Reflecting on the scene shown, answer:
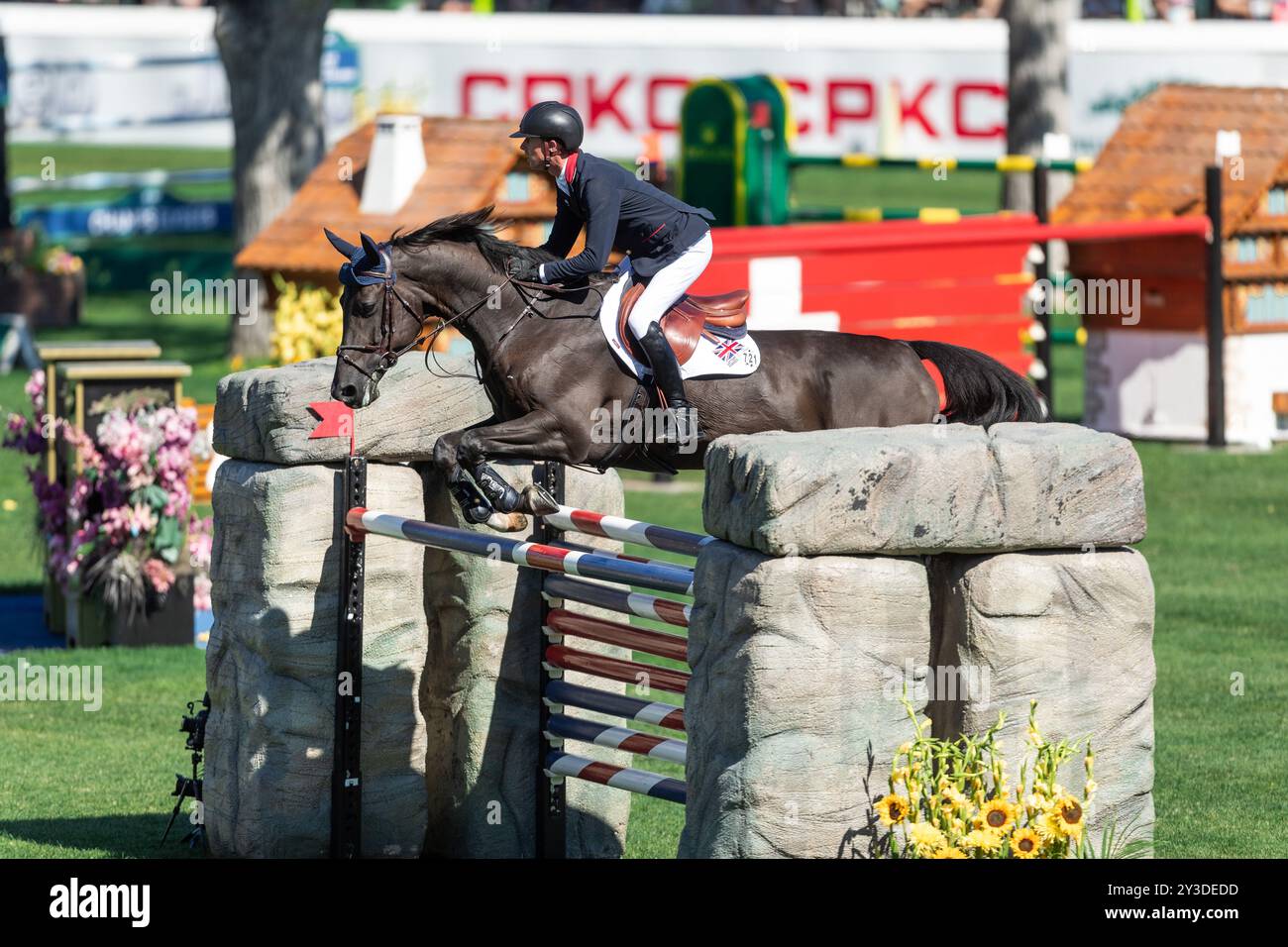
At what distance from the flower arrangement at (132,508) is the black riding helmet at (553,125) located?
4341 mm

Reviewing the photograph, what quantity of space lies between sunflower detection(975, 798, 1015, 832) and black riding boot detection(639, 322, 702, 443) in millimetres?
2352

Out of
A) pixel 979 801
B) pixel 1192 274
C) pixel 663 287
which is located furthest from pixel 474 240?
pixel 1192 274

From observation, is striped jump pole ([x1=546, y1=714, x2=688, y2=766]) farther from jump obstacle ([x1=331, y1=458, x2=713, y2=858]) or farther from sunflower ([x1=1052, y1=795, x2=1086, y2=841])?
sunflower ([x1=1052, y1=795, x2=1086, y2=841])

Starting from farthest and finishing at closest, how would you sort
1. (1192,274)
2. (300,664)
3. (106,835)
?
(1192,274)
(106,835)
(300,664)

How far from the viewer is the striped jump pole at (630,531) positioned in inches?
234

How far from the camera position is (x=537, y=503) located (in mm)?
6879

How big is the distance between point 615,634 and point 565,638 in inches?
26.0

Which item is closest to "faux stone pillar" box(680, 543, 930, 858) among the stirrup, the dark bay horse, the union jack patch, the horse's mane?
the stirrup

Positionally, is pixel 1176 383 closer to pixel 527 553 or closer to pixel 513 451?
pixel 513 451

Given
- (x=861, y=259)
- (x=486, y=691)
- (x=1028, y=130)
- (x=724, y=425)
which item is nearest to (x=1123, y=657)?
(x=724, y=425)

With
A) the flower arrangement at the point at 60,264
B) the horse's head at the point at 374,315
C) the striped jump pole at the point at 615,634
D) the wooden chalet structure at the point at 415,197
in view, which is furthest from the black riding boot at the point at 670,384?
the flower arrangement at the point at 60,264

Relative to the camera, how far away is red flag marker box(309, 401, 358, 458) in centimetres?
684
